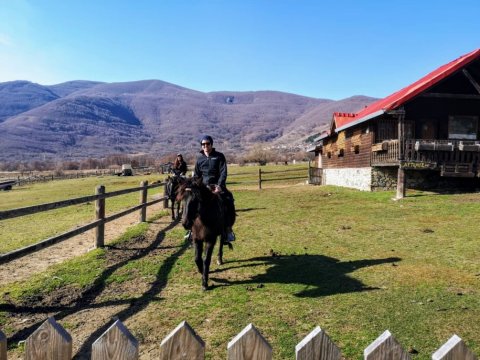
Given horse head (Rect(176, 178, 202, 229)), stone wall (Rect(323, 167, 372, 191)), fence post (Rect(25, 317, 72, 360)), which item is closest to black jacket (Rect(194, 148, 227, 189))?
horse head (Rect(176, 178, 202, 229))

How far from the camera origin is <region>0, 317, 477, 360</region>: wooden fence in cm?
174

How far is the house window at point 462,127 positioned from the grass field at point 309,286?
10943 mm

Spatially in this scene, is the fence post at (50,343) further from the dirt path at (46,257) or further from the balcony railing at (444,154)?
the balcony railing at (444,154)

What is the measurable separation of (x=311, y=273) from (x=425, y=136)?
58.6 feet

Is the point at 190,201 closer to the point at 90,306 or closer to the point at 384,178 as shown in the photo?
the point at 90,306

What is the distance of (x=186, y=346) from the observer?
181cm

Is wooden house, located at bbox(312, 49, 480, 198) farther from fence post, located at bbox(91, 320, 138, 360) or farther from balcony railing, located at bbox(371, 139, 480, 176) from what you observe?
fence post, located at bbox(91, 320, 138, 360)

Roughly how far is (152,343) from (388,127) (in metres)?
20.4

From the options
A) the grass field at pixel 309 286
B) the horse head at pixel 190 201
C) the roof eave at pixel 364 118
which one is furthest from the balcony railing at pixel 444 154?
the horse head at pixel 190 201

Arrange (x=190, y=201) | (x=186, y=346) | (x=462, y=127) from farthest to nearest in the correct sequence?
(x=462, y=127) < (x=190, y=201) < (x=186, y=346)

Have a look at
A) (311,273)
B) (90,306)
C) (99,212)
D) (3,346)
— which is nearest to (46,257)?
(99,212)

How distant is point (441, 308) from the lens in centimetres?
529

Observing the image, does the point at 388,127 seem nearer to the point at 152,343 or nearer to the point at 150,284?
the point at 150,284

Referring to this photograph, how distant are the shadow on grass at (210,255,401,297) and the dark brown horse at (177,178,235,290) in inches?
28.8
